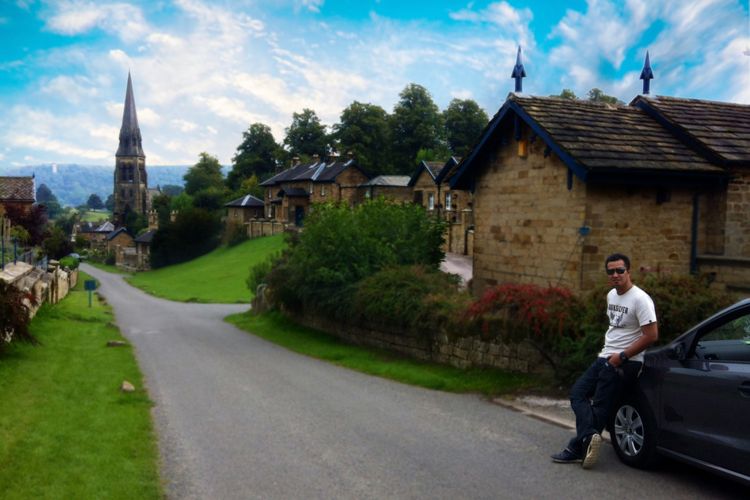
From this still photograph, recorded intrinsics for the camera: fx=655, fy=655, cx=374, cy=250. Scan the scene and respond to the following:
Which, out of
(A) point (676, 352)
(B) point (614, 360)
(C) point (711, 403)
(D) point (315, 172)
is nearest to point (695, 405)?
(C) point (711, 403)

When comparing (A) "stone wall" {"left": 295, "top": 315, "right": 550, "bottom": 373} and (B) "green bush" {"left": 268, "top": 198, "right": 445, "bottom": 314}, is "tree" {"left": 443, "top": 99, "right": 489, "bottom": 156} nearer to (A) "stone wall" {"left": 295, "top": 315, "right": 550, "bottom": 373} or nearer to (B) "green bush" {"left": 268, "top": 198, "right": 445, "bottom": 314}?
(B) "green bush" {"left": 268, "top": 198, "right": 445, "bottom": 314}

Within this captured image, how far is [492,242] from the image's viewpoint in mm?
17156

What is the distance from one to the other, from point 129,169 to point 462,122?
87316 mm

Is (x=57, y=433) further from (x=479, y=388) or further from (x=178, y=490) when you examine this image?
(x=479, y=388)

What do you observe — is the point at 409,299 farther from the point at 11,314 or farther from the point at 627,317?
the point at 627,317

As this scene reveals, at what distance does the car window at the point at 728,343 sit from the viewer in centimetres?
640

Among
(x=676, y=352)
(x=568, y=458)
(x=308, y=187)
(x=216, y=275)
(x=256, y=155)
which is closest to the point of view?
(x=676, y=352)

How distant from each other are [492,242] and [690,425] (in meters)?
11.0

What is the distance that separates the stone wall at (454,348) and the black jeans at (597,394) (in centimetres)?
413

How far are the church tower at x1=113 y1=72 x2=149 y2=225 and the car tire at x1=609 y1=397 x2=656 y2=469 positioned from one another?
143618 mm

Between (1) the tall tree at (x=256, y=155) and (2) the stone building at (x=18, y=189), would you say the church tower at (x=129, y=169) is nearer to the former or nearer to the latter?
(1) the tall tree at (x=256, y=155)

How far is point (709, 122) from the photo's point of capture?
1625cm

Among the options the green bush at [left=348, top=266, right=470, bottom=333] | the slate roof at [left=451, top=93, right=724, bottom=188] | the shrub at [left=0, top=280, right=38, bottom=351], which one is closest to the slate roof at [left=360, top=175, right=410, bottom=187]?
the green bush at [left=348, top=266, right=470, bottom=333]

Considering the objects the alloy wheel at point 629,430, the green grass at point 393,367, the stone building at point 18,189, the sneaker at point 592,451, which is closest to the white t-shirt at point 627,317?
the alloy wheel at point 629,430
